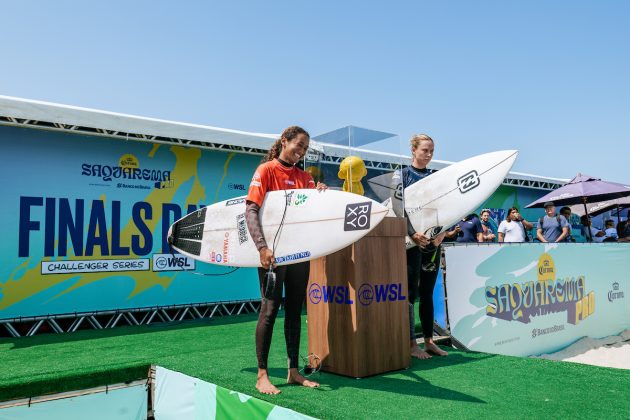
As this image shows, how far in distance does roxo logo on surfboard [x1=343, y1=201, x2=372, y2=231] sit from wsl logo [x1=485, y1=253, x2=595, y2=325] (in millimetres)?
3016

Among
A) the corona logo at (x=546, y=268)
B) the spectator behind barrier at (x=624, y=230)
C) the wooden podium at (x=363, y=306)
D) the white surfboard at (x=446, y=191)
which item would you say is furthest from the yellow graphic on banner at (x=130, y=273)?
the spectator behind barrier at (x=624, y=230)

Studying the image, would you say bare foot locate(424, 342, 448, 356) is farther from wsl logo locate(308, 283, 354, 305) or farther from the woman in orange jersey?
the woman in orange jersey

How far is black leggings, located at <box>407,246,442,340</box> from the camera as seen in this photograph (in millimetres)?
3803

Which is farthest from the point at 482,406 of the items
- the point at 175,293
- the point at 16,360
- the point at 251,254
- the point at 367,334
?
the point at 175,293

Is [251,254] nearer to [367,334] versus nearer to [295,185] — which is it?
[295,185]

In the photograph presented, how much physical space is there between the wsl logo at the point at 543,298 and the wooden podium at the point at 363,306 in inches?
93.5

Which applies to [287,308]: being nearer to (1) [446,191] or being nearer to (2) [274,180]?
(2) [274,180]

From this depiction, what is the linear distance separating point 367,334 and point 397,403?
0.62 m

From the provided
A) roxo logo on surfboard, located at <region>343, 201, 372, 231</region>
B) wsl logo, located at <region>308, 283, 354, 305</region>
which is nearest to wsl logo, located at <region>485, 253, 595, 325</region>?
wsl logo, located at <region>308, 283, 354, 305</region>

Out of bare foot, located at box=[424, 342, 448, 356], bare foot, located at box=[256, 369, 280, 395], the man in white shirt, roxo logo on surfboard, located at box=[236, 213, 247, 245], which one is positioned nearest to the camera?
bare foot, located at box=[256, 369, 280, 395]

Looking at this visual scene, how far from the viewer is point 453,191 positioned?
14.1 feet

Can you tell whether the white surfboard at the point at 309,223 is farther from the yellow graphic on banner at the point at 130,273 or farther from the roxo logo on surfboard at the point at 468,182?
the yellow graphic on banner at the point at 130,273

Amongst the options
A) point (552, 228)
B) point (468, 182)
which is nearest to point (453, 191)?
point (468, 182)

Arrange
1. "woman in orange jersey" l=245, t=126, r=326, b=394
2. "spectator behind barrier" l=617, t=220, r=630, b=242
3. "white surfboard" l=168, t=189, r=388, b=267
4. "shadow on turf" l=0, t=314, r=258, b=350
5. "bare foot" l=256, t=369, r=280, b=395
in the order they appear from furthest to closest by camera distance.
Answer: "spectator behind barrier" l=617, t=220, r=630, b=242
"shadow on turf" l=0, t=314, r=258, b=350
"white surfboard" l=168, t=189, r=388, b=267
"woman in orange jersey" l=245, t=126, r=326, b=394
"bare foot" l=256, t=369, r=280, b=395
